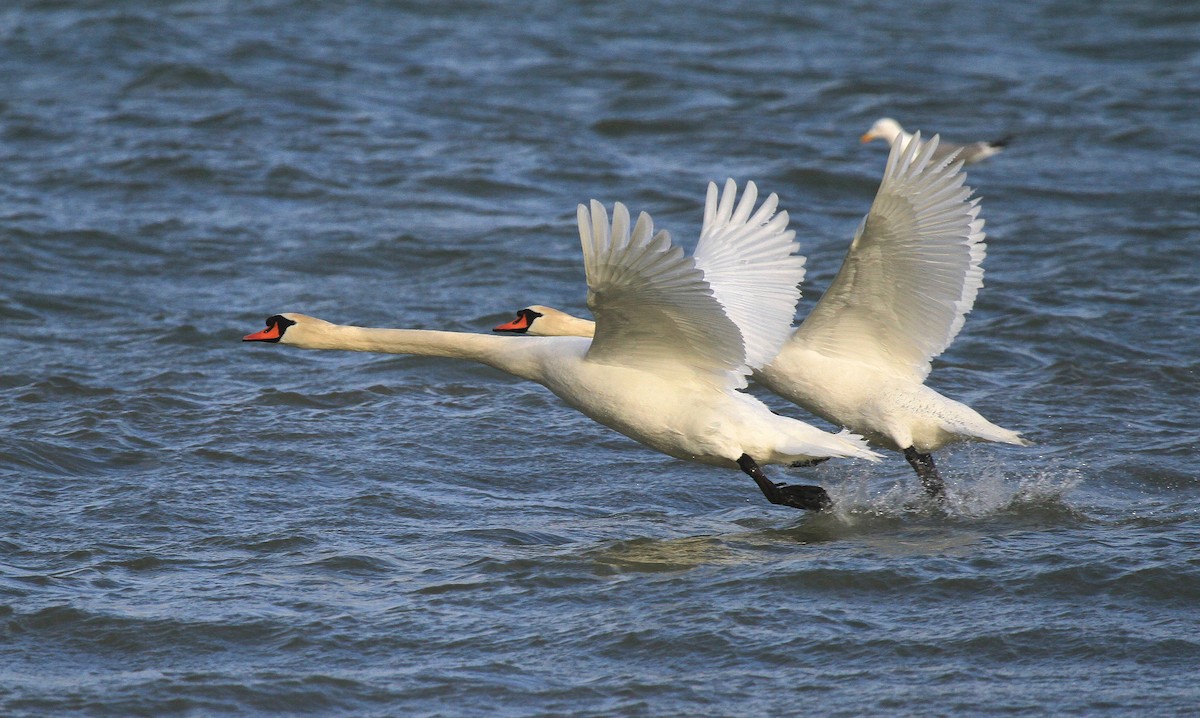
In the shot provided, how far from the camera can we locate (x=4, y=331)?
36.6 feet

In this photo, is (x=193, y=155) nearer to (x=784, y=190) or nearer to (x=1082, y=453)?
(x=784, y=190)

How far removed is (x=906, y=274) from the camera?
26.9 feet

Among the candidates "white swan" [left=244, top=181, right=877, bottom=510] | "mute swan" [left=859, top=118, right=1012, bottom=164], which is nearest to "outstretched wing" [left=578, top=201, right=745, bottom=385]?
"white swan" [left=244, top=181, right=877, bottom=510]

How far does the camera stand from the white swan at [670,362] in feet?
23.2

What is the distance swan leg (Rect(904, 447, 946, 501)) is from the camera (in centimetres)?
805

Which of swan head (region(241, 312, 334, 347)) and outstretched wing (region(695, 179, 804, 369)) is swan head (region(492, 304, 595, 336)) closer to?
outstretched wing (region(695, 179, 804, 369))

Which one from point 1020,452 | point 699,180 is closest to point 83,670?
point 1020,452

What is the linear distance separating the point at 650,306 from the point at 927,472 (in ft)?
6.71

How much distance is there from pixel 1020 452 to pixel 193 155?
32.8 feet

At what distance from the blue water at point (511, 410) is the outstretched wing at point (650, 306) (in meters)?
0.81

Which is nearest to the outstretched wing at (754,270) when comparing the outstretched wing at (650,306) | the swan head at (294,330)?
the outstretched wing at (650,306)

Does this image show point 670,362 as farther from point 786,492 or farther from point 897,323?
point 897,323

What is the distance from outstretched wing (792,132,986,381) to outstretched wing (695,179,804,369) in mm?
241

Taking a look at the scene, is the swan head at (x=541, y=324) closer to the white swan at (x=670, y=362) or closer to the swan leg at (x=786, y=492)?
the white swan at (x=670, y=362)
